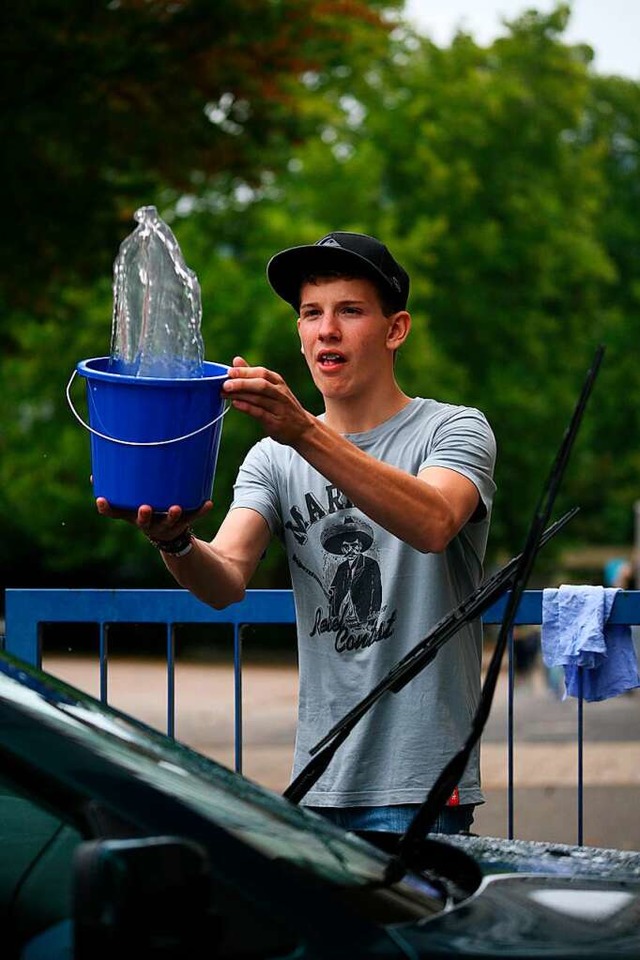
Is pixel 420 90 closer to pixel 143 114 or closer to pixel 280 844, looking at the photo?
pixel 143 114

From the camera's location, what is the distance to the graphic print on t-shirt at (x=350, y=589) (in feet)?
10.6

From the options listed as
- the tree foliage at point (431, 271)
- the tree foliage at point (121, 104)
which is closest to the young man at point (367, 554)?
the tree foliage at point (121, 104)

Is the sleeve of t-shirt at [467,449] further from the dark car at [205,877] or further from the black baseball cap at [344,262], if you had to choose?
the dark car at [205,877]

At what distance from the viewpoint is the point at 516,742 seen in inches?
585

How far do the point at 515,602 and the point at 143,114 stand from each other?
9866 millimetres

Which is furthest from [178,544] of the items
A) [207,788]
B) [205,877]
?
[205,877]

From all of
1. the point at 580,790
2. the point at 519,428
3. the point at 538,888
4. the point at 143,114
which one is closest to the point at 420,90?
the point at 519,428

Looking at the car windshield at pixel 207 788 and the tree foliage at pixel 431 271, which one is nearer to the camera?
the car windshield at pixel 207 788

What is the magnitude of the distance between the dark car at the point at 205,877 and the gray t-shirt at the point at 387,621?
77 centimetres

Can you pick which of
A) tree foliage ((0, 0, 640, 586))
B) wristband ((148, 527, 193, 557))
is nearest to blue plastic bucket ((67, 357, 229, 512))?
wristband ((148, 527, 193, 557))

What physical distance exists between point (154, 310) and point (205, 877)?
4.58 feet

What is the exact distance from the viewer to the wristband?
3.05m

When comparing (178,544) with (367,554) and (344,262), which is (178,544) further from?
(344,262)

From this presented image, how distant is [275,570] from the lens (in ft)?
95.5
